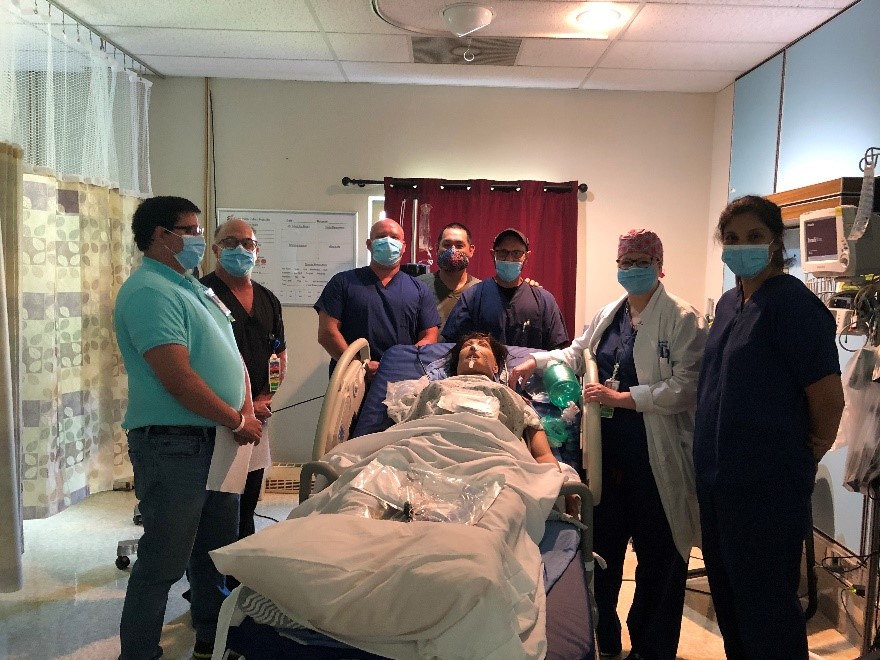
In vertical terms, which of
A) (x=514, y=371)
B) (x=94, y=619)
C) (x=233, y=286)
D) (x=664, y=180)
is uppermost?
(x=664, y=180)

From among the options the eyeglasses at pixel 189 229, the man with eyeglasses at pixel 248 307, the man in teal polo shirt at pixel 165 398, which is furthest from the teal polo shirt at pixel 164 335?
the man with eyeglasses at pixel 248 307

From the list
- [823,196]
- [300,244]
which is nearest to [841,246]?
[823,196]

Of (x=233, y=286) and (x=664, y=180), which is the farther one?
(x=664, y=180)

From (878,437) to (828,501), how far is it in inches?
33.9

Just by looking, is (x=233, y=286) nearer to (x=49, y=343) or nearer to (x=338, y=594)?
(x=49, y=343)

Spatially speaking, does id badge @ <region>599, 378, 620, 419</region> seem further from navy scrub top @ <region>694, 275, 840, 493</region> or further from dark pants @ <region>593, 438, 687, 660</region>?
navy scrub top @ <region>694, 275, 840, 493</region>

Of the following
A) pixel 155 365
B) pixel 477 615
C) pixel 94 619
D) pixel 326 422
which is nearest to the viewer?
pixel 477 615

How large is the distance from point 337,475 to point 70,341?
2.16 metres

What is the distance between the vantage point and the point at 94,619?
7.84ft

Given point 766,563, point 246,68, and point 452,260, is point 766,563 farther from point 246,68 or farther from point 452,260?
point 246,68

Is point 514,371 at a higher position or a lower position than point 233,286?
lower

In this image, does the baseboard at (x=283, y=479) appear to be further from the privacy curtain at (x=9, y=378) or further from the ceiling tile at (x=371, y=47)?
the ceiling tile at (x=371, y=47)

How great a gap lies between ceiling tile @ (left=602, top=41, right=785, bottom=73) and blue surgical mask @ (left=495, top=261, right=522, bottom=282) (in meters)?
1.34

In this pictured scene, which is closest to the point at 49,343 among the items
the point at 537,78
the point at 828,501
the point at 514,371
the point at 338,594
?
the point at 514,371
